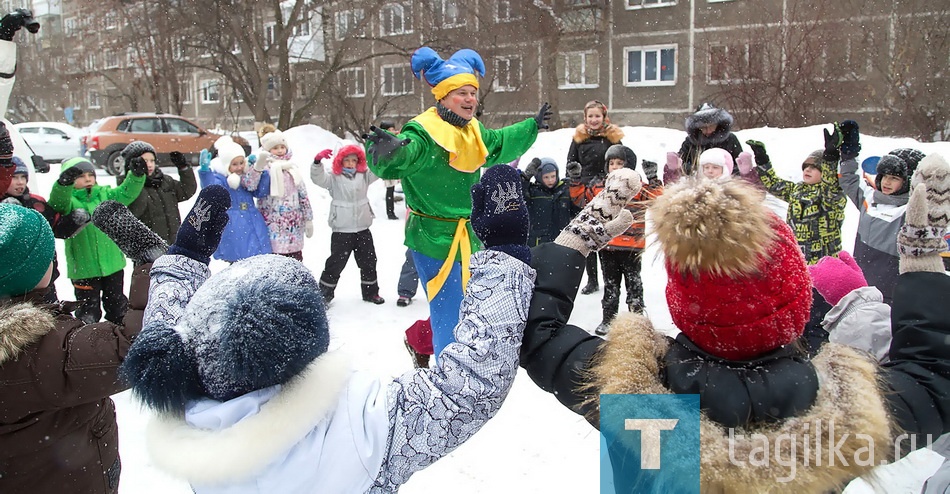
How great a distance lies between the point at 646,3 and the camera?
76.5ft

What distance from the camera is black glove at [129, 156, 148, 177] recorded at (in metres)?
4.85

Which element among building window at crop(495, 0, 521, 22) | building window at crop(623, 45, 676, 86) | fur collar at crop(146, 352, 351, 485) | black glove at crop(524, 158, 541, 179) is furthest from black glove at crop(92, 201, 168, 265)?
building window at crop(623, 45, 676, 86)

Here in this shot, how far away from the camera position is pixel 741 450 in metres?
1.28

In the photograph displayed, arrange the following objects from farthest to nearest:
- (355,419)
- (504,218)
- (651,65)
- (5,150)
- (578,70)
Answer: (578,70), (651,65), (5,150), (504,218), (355,419)

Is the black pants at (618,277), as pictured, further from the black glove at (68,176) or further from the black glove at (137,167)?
the black glove at (68,176)

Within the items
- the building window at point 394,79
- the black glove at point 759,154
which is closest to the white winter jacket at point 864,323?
the black glove at point 759,154

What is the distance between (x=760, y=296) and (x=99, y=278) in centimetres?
505

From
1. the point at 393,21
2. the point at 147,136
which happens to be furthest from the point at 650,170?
the point at 393,21

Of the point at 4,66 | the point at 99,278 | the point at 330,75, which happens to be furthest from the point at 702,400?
the point at 330,75

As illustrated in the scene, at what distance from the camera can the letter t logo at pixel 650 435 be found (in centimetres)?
134

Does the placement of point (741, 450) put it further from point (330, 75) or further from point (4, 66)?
point (330, 75)

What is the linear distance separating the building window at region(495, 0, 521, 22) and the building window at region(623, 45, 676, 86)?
17.3 ft

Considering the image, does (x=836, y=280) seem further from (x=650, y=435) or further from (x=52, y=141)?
(x=52, y=141)

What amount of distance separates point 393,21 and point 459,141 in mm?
22553
